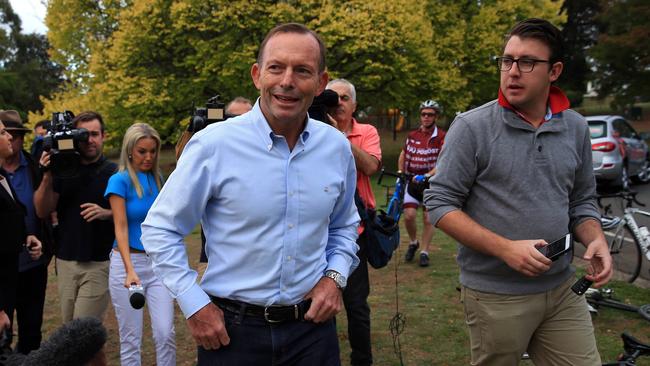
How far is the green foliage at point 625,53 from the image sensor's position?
2925 centimetres

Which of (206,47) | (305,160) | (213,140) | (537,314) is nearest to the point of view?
(213,140)

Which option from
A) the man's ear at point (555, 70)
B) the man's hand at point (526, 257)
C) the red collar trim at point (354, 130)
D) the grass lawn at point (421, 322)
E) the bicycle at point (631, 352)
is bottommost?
the grass lawn at point (421, 322)

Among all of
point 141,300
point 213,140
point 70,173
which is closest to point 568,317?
point 213,140

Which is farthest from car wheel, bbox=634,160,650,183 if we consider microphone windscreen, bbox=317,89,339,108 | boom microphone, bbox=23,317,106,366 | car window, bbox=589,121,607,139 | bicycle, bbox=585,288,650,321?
boom microphone, bbox=23,317,106,366

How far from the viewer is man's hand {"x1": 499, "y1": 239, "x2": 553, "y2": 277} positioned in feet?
8.09

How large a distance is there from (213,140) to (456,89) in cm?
2384

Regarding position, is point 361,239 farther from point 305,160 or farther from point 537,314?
point 305,160

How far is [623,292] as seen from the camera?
20.5 ft

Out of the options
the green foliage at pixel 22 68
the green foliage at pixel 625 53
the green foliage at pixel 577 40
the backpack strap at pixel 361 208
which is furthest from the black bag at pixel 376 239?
the green foliage at pixel 22 68

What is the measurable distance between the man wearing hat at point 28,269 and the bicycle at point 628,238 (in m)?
4.95

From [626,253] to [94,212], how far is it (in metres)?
6.04

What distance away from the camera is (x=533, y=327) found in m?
2.75

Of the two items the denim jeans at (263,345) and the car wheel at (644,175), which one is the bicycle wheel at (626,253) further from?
the car wheel at (644,175)

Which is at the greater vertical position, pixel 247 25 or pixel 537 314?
pixel 247 25
